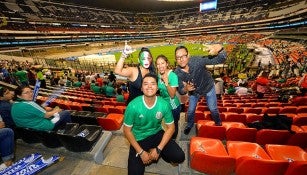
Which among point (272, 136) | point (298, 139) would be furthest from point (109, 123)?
point (298, 139)

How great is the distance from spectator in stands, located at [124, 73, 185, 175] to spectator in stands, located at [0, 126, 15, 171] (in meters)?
2.17

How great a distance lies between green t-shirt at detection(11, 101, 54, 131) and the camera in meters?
3.40

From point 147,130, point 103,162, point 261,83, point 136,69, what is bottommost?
point 103,162

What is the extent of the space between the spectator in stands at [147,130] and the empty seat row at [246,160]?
0.35 meters

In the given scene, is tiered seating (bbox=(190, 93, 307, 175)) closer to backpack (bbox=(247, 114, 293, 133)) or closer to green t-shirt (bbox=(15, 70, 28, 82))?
backpack (bbox=(247, 114, 293, 133))

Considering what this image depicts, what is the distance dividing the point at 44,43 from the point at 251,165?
31.5 meters

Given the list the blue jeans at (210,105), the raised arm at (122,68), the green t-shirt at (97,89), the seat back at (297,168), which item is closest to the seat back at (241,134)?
the blue jeans at (210,105)

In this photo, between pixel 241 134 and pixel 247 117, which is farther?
pixel 247 117

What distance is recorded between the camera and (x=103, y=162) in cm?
348

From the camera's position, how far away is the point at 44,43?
28.0 metres

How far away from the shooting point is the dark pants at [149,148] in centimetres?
268

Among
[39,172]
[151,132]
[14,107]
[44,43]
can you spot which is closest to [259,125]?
[151,132]

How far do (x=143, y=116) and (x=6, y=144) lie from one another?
250 centimetres

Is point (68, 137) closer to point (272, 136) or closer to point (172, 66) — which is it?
point (272, 136)
